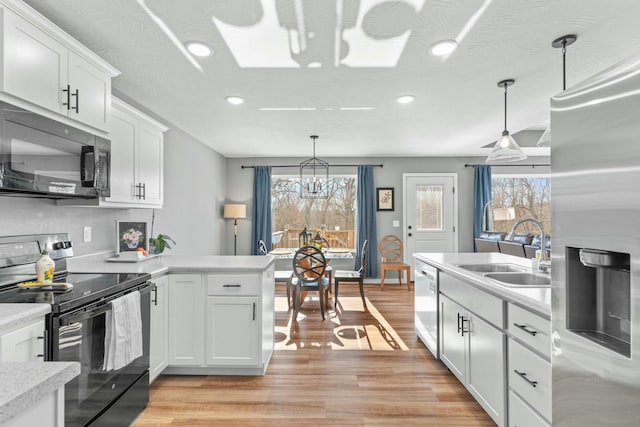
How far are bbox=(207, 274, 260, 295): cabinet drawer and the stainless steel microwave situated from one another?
→ 3.12 ft

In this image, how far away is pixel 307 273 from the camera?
4.18m

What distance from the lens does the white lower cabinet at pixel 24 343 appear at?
1.24 metres

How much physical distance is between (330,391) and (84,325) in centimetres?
162

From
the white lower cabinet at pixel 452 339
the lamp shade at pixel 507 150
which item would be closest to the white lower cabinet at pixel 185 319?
the white lower cabinet at pixel 452 339

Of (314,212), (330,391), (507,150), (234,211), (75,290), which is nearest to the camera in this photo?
(75,290)

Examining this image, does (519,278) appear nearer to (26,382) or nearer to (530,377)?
(530,377)

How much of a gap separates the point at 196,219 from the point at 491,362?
4.16m

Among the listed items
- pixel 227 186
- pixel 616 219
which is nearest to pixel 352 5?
pixel 616 219

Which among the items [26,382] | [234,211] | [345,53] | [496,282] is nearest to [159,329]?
[26,382]

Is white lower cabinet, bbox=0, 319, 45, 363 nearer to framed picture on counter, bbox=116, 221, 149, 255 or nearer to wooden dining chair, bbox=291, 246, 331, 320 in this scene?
framed picture on counter, bbox=116, 221, 149, 255

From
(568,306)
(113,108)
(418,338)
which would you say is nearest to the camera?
(568,306)

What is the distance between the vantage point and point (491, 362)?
75.7 inches

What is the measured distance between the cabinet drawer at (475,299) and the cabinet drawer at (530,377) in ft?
0.53

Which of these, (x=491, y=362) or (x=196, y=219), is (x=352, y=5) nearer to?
(x=491, y=362)
